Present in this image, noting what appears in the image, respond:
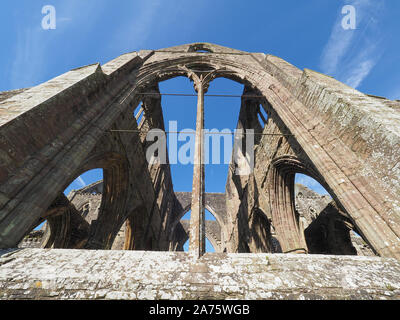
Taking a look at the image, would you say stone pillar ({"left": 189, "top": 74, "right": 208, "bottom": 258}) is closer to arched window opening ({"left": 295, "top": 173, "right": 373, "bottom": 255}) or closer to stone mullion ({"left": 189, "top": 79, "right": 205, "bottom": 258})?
stone mullion ({"left": 189, "top": 79, "right": 205, "bottom": 258})

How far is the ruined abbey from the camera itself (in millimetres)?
1891

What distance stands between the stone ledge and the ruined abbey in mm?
12

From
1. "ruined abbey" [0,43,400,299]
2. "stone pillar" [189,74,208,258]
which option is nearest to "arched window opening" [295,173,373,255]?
"ruined abbey" [0,43,400,299]

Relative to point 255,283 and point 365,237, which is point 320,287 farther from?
point 365,237

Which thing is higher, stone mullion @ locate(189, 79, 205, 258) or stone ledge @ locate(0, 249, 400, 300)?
stone mullion @ locate(189, 79, 205, 258)

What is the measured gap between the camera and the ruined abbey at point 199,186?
1891 mm

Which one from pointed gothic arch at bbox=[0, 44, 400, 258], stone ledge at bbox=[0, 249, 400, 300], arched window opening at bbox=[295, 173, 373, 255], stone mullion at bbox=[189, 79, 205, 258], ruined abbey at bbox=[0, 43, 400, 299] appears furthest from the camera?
arched window opening at bbox=[295, 173, 373, 255]

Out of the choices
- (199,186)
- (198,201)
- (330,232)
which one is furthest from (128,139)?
(330,232)

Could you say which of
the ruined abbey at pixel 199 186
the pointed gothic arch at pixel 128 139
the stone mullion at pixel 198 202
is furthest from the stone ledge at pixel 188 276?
the pointed gothic arch at pixel 128 139

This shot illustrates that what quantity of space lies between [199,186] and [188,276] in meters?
1.74

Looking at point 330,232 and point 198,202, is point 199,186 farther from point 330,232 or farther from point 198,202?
point 330,232

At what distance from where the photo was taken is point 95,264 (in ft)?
6.76
